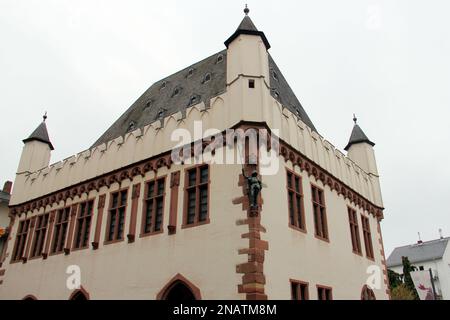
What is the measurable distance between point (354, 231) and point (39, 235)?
16.2m

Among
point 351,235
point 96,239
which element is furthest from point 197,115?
point 351,235

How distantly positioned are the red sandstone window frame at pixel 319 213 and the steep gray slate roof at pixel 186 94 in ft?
17.0

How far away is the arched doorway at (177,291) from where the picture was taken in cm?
1352

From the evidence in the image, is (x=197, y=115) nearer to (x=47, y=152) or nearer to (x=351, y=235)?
(x=351, y=235)

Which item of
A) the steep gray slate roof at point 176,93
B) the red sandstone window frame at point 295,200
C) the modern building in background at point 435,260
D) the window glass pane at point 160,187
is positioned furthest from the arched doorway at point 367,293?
the modern building in background at point 435,260

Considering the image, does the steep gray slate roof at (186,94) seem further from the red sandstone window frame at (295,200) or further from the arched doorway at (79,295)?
the arched doorway at (79,295)

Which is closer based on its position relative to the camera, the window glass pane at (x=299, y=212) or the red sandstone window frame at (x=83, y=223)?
the window glass pane at (x=299, y=212)

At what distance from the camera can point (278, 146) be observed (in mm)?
15016

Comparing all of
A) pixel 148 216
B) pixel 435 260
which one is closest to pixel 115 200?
pixel 148 216

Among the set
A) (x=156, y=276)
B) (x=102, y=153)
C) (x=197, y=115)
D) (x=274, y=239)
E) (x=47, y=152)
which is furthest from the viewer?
(x=47, y=152)

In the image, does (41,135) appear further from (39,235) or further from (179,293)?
(179,293)

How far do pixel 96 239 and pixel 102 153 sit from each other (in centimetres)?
437

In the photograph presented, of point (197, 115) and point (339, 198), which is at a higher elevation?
point (197, 115)

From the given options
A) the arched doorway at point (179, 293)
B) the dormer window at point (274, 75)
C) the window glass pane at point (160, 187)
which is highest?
the dormer window at point (274, 75)
